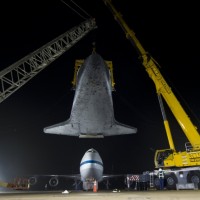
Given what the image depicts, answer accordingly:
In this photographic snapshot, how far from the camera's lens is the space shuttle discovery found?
62.5 feet

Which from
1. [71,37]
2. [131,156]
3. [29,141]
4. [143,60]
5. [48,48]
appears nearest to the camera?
[143,60]

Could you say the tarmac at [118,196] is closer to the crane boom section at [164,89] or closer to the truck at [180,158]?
the truck at [180,158]

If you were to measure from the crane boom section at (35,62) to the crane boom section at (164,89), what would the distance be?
867 centimetres

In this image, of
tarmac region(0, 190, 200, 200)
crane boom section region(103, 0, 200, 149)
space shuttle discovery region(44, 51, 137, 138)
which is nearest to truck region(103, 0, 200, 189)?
crane boom section region(103, 0, 200, 149)

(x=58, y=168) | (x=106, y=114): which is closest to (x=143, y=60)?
(x=106, y=114)

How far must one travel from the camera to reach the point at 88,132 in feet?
85.5

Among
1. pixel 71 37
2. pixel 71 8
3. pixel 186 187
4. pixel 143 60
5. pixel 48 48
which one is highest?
pixel 71 8

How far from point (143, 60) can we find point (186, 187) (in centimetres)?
1352

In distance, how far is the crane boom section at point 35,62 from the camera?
95.5ft

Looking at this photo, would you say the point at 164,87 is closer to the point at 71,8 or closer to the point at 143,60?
the point at 143,60

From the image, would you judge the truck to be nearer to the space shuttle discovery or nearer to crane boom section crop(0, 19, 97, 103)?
the space shuttle discovery

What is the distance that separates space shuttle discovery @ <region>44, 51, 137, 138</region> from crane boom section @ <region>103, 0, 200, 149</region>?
5.25m

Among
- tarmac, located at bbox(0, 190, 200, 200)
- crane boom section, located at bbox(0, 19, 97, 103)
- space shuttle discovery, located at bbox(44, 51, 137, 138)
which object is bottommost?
tarmac, located at bbox(0, 190, 200, 200)

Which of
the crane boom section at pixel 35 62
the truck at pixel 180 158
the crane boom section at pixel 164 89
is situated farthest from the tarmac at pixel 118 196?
the crane boom section at pixel 35 62
